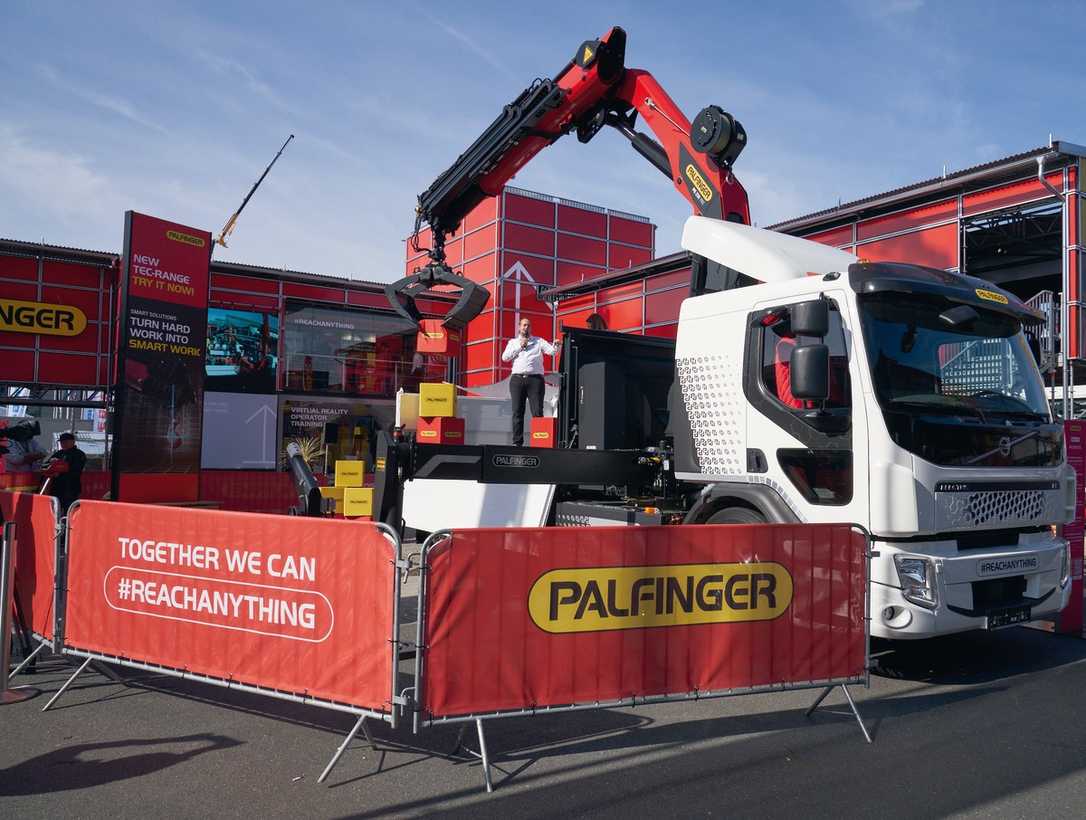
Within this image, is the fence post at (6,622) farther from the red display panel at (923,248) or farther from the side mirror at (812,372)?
the red display panel at (923,248)

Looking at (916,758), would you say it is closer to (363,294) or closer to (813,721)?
(813,721)

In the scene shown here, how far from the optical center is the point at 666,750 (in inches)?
180

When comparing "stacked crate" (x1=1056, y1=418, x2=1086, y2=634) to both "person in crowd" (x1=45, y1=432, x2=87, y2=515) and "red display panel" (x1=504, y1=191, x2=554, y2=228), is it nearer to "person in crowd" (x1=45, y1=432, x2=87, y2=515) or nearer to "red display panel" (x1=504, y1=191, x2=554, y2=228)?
"person in crowd" (x1=45, y1=432, x2=87, y2=515)

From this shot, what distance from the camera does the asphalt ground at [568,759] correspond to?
3828mm

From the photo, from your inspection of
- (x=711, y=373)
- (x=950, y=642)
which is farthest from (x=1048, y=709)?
(x=711, y=373)

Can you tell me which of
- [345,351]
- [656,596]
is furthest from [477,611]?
[345,351]

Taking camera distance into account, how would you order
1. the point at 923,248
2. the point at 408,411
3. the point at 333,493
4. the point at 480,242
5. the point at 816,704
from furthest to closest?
the point at 480,242, the point at 923,248, the point at 333,493, the point at 408,411, the point at 816,704

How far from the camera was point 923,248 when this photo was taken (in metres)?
13.9

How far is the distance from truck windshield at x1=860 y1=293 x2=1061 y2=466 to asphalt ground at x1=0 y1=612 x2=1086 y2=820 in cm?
172

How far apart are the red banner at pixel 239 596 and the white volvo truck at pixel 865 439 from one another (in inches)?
94.3

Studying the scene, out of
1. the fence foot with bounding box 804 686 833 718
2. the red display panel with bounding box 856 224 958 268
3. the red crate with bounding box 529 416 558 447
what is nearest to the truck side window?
the fence foot with bounding box 804 686 833 718

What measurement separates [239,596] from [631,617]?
2209mm

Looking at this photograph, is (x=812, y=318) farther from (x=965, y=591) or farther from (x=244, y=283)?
(x=244, y=283)

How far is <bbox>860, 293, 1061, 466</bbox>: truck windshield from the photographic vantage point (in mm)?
5648
